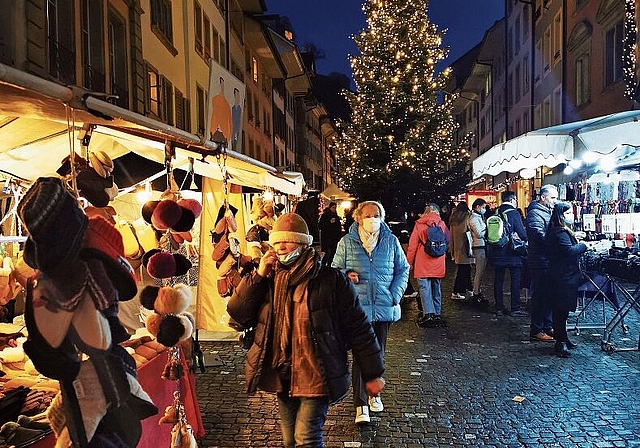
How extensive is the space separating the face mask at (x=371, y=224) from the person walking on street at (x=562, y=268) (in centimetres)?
311

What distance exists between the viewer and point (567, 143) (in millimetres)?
9281

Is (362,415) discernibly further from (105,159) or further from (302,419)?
(105,159)

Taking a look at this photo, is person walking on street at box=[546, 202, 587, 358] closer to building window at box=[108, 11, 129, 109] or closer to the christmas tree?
building window at box=[108, 11, 129, 109]

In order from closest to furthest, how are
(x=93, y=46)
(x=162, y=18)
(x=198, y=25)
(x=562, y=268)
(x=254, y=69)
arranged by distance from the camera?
(x=562, y=268) → (x=93, y=46) → (x=162, y=18) → (x=198, y=25) → (x=254, y=69)

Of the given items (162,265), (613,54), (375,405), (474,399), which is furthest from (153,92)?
(162,265)

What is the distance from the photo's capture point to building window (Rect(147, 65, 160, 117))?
717 inches

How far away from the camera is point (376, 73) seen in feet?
94.5

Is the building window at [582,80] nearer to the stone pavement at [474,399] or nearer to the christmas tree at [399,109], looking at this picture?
the christmas tree at [399,109]

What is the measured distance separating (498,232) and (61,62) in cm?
901

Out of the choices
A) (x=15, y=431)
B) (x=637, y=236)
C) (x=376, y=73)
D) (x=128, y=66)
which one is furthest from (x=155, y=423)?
(x=376, y=73)

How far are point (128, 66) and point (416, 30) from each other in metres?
Result: 16.0

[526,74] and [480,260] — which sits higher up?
[526,74]

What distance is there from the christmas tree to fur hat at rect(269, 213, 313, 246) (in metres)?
24.3

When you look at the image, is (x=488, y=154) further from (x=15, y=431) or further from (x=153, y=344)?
(x=15, y=431)
